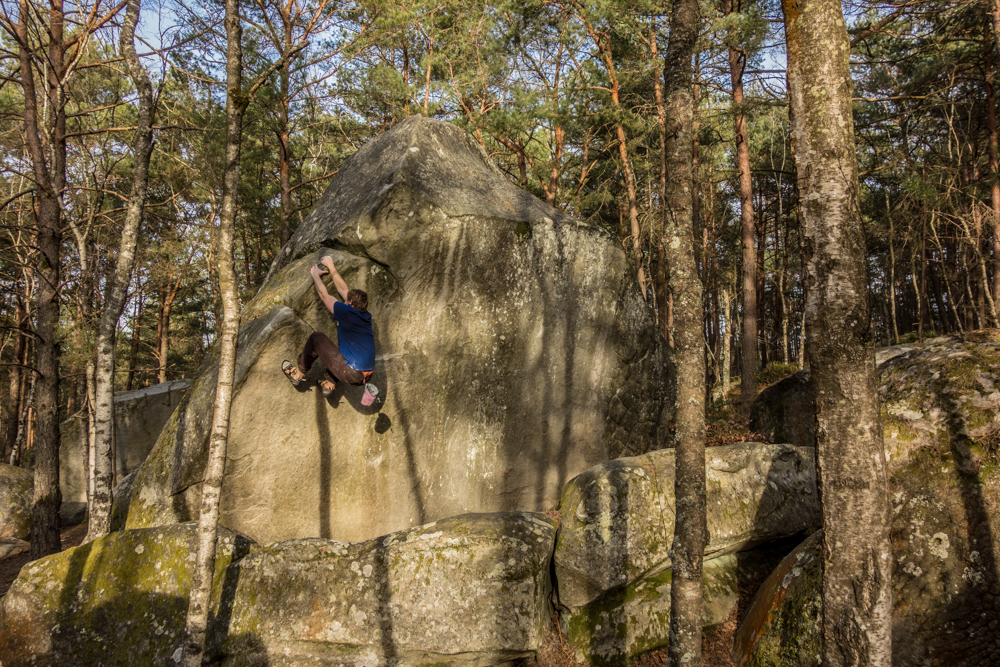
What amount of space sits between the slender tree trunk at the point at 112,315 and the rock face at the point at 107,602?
104 centimetres

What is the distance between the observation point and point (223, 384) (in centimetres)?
530

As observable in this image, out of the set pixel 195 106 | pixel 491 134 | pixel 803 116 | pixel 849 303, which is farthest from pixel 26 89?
pixel 849 303

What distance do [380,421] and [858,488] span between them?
19.0 ft

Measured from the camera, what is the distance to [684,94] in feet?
15.8

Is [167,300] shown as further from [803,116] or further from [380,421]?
[803,116]

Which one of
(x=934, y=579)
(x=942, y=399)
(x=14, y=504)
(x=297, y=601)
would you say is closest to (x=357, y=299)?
(x=297, y=601)

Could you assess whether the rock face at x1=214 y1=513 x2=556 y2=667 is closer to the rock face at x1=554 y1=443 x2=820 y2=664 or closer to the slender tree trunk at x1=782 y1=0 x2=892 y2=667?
the rock face at x1=554 y1=443 x2=820 y2=664

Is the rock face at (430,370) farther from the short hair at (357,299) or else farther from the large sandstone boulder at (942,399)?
the large sandstone boulder at (942,399)

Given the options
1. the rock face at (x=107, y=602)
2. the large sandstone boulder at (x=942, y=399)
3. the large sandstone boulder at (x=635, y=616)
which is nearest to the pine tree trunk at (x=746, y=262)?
the large sandstone boulder at (x=635, y=616)

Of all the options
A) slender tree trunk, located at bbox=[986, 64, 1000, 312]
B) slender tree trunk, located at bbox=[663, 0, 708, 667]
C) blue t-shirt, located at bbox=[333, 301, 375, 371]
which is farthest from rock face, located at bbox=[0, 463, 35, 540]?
slender tree trunk, located at bbox=[986, 64, 1000, 312]

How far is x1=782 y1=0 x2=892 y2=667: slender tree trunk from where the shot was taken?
3.15 metres

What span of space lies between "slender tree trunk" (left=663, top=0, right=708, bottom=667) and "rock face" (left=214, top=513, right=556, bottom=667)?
1.86m

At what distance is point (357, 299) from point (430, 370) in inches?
63.1

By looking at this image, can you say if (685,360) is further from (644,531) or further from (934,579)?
(644,531)
